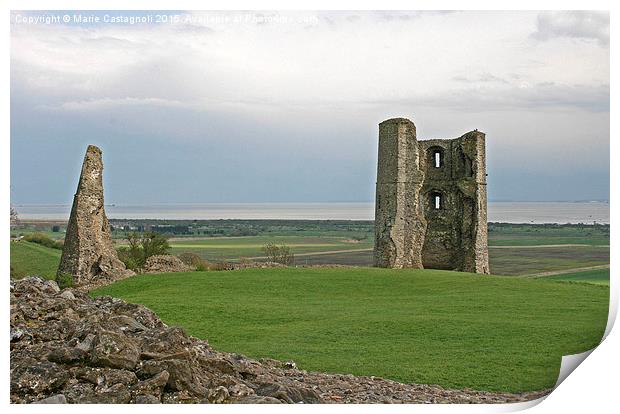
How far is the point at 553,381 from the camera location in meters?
11.6

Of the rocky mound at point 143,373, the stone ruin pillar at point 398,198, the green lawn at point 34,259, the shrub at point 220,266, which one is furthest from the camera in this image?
the stone ruin pillar at point 398,198

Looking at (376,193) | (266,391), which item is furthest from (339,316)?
(376,193)

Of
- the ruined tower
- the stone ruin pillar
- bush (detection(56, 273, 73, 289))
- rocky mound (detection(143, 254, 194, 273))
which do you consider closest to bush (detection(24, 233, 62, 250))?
rocky mound (detection(143, 254, 194, 273))

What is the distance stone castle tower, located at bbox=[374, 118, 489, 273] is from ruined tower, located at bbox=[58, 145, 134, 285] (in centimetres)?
1071

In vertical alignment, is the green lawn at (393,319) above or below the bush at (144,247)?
below

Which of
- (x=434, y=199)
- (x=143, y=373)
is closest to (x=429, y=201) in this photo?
(x=434, y=199)

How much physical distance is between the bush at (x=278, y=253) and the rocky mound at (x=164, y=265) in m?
5.35

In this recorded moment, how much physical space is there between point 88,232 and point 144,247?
652 centimetres

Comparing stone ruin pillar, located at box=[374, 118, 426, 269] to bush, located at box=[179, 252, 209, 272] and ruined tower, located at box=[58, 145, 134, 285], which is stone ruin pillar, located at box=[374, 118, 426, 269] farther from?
ruined tower, located at box=[58, 145, 134, 285]

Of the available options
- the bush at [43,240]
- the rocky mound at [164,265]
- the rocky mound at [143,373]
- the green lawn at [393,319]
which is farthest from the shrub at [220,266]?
the rocky mound at [143,373]

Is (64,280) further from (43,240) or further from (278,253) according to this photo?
(278,253)

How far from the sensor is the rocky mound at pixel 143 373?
9227 mm

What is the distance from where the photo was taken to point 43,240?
26969 millimetres

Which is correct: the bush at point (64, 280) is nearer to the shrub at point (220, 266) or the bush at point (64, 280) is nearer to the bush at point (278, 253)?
the shrub at point (220, 266)
